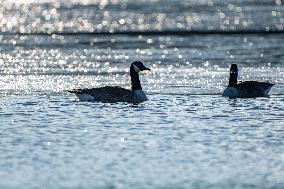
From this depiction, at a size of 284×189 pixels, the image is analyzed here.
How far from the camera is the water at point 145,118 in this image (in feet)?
55.1

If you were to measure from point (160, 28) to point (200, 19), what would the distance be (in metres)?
5.66

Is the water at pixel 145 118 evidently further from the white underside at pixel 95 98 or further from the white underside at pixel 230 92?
the white underside at pixel 230 92

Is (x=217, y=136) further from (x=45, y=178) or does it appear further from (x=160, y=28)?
(x=160, y=28)

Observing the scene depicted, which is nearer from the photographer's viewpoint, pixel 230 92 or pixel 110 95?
pixel 110 95

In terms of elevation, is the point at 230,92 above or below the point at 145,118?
above

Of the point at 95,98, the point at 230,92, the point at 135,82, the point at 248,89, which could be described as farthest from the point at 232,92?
the point at 95,98

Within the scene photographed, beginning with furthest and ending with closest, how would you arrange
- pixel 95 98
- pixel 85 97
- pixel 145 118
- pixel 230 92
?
1. pixel 230 92
2. pixel 95 98
3. pixel 85 97
4. pixel 145 118

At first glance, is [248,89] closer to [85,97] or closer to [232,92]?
[232,92]

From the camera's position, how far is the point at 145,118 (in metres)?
23.0

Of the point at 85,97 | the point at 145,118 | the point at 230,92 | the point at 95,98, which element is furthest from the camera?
the point at 230,92

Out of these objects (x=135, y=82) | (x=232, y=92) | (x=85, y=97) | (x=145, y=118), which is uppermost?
(x=135, y=82)

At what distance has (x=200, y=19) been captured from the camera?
58.8 m

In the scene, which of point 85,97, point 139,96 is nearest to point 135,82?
point 139,96

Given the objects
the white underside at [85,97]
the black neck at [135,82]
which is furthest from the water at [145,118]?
the black neck at [135,82]
